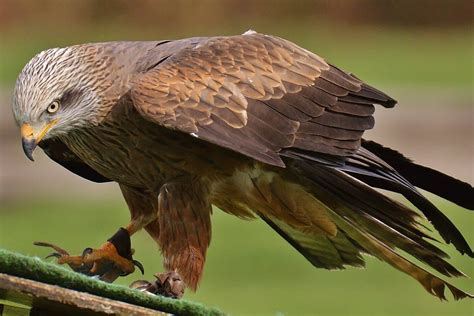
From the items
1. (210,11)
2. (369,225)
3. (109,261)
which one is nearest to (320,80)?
(369,225)

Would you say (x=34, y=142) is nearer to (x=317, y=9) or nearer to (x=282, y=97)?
(x=282, y=97)

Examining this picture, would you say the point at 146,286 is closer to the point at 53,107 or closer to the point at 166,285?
the point at 166,285

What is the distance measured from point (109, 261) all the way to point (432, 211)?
1322 millimetres

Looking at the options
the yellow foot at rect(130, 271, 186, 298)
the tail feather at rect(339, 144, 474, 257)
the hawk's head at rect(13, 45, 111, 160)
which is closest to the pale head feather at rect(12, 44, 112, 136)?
the hawk's head at rect(13, 45, 111, 160)

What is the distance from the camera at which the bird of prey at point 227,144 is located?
616 cm

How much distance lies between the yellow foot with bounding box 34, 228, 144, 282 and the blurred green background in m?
1.97

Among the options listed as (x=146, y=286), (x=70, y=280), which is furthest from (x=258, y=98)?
(x=70, y=280)

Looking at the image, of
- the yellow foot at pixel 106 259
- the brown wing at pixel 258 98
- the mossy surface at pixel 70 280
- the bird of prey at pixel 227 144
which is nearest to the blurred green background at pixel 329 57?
the yellow foot at pixel 106 259

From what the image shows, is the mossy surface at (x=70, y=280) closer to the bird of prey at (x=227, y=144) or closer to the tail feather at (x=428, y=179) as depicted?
the bird of prey at (x=227, y=144)

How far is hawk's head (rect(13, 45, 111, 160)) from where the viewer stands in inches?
239

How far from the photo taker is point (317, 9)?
1092 inches

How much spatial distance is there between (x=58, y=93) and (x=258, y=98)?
0.78 m

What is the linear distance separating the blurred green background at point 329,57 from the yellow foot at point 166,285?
2.38 meters

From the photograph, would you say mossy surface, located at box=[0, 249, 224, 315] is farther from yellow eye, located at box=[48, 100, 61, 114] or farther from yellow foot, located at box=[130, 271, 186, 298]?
yellow eye, located at box=[48, 100, 61, 114]
